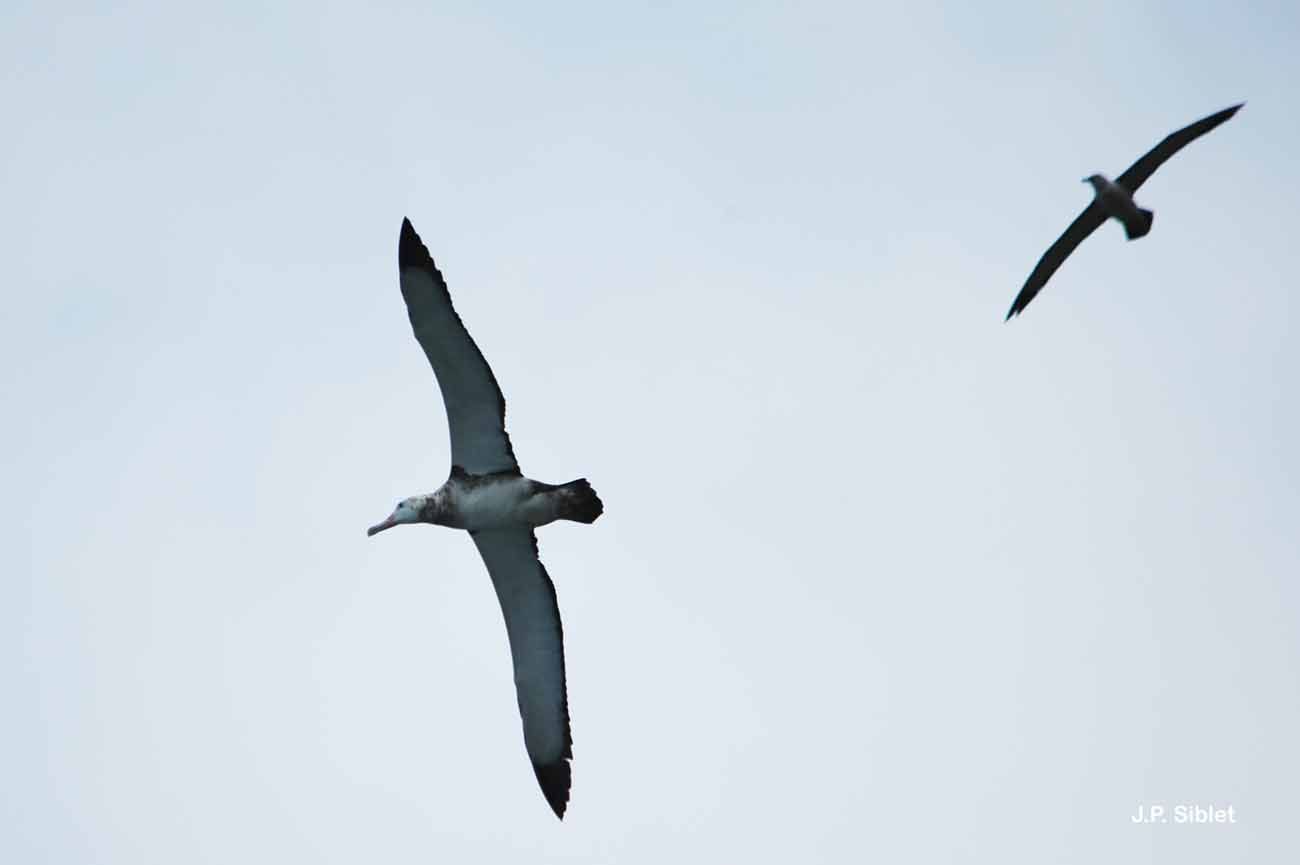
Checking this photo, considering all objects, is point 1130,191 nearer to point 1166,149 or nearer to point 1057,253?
point 1166,149

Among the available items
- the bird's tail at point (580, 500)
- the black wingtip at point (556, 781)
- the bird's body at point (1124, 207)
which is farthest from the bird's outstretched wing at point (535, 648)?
the bird's body at point (1124, 207)

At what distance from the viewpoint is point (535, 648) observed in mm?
→ 22906

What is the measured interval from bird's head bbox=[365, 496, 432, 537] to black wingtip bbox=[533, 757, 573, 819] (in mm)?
3626

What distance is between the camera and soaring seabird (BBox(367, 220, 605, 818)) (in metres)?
20.5

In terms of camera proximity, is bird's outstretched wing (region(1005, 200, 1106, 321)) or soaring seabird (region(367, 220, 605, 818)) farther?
bird's outstretched wing (region(1005, 200, 1106, 321))

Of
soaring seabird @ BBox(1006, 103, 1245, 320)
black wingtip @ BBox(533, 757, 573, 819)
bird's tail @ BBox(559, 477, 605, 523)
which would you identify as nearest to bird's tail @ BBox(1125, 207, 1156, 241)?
soaring seabird @ BBox(1006, 103, 1245, 320)

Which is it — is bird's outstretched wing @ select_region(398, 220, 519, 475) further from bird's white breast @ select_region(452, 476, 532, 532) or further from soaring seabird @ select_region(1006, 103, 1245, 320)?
soaring seabird @ select_region(1006, 103, 1245, 320)

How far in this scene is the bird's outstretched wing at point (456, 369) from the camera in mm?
20422

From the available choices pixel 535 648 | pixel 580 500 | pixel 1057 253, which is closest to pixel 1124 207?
pixel 1057 253

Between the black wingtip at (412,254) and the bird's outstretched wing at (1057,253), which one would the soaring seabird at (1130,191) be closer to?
the bird's outstretched wing at (1057,253)

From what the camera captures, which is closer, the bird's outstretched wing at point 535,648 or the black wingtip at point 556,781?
the bird's outstretched wing at point 535,648

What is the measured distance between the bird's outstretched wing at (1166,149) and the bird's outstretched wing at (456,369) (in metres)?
7.53

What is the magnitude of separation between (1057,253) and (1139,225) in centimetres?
172

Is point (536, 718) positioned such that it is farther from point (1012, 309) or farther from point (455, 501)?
point (1012, 309)
